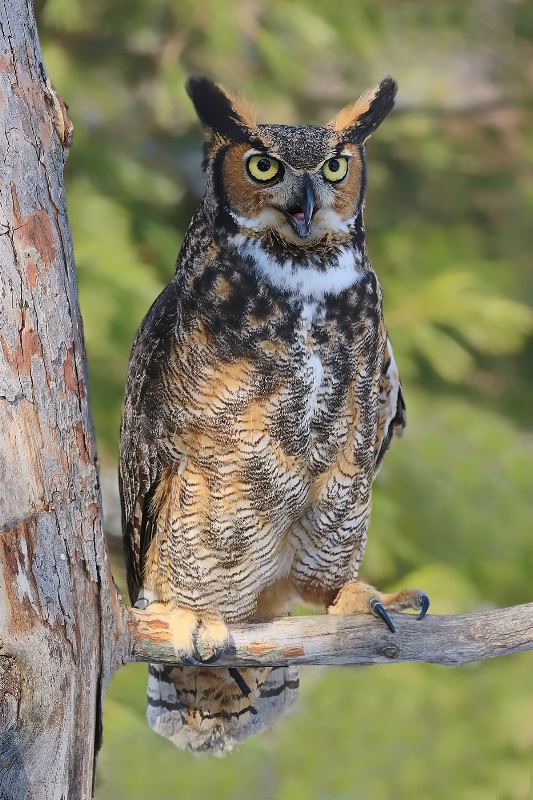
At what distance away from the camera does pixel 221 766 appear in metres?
3.98

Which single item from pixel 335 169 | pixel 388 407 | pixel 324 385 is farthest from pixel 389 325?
pixel 335 169

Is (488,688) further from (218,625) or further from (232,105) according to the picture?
(232,105)

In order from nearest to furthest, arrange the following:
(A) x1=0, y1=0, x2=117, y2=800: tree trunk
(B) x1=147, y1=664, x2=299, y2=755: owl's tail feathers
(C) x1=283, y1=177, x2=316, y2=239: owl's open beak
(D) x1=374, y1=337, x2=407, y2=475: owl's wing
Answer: (A) x1=0, y1=0, x2=117, y2=800: tree trunk < (C) x1=283, y1=177, x2=316, y2=239: owl's open beak < (D) x1=374, y1=337, x2=407, y2=475: owl's wing < (B) x1=147, y1=664, x2=299, y2=755: owl's tail feathers

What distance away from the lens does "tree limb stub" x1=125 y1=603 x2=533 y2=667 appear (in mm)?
1860

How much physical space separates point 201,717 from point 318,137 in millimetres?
1488

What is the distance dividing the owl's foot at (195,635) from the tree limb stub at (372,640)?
0.03 metres

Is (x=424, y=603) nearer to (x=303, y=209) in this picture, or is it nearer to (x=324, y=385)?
(x=324, y=385)

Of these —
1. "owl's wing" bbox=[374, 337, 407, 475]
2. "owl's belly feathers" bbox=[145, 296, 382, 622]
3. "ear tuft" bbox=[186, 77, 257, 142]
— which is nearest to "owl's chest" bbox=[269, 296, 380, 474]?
"owl's belly feathers" bbox=[145, 296, 382, 622]

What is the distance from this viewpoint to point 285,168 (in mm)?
1746

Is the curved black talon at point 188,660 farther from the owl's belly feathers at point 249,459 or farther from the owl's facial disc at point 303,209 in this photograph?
the owl's facial disc at point 303,209

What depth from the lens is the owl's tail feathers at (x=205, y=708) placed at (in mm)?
2369

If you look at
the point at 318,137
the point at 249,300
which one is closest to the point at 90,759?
the point at 249,300

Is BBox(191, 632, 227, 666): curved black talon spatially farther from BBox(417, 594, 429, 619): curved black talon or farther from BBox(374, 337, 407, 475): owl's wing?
BBox(374, 337, 407, 475): owl's wing

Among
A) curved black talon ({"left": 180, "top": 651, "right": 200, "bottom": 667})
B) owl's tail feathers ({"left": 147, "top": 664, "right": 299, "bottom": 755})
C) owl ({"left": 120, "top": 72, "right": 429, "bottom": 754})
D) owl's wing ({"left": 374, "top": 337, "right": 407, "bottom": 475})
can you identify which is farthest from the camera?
owl's tail feathers ({"left": 147, "top": 664, "right": 299, "bottom": 755})
